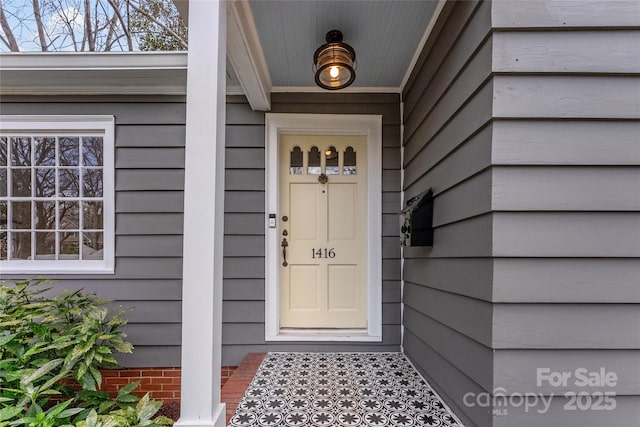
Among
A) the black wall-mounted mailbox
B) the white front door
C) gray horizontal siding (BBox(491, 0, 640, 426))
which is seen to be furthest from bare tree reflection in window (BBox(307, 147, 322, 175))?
gray horizontal siding (BBox(491, 0, 640, 426))

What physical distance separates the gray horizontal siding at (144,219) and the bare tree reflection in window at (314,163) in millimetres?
1080


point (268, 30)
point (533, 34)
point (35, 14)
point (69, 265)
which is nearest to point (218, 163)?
point (268, 30)

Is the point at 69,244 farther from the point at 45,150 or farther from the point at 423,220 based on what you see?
the point at 423,220

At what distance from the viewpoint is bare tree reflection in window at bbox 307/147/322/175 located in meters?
2.67

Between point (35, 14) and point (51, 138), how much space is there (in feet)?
3.04

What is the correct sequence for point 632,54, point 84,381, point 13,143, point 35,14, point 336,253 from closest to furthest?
point 632,54 < point 84,381 < point 35,14 < point 13,143 < point 336,253

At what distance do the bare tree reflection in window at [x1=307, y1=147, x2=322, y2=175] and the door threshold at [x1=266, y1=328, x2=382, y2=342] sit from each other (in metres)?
1.37

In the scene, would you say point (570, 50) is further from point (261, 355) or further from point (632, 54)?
point (261, 355)

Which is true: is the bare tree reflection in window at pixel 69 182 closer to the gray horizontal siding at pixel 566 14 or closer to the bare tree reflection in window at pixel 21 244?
the bare tree reflection in window at pixel 21 244

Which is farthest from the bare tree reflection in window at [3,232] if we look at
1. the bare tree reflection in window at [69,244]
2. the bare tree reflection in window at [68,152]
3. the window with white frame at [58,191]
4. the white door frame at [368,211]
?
the white door frame at [368,211]

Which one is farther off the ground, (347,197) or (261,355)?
(347,197)

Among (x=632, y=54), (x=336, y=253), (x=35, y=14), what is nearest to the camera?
(x=632, y=54)

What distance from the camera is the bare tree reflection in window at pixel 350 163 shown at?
8.77ft

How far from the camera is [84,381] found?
5.69 ft
